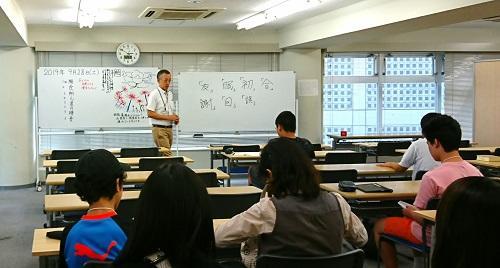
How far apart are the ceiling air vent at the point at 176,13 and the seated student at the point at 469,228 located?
6557 mm

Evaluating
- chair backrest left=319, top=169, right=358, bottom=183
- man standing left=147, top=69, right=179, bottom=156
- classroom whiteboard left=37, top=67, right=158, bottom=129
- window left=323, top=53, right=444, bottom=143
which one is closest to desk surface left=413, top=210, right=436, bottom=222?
chair backrest left=319, top=169, right=358, bottom=183

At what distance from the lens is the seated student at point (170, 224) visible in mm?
1523

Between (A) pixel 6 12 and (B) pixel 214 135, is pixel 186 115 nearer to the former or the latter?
(B) pixel 214 135

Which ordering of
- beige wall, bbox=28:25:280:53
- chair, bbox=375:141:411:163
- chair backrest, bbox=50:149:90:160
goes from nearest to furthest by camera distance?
chair backrest, bbox=50:149:90:160 → chair, bbox=375:141:411:163 → beige wall, bbox=28:25:280:53

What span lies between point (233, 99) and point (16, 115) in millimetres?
3417

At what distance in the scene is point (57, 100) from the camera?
28.7 feet

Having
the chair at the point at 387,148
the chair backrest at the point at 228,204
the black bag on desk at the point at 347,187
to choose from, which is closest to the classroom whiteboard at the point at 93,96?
the chair at the point at 387,148

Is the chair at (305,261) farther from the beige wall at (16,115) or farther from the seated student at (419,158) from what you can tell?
the beige wall at (16,115)

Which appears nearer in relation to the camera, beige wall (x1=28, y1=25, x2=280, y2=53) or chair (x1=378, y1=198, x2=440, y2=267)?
chair (x1=378, y1=198, x2=440, y2=267)

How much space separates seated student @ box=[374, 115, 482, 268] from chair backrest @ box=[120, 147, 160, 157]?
12.1ft

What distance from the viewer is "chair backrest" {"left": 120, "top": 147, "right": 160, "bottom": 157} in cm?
667

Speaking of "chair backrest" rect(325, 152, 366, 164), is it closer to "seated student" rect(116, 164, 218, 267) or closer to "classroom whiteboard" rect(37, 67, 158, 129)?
"classroom whiteboard" rect(37, 67, 158, 129)

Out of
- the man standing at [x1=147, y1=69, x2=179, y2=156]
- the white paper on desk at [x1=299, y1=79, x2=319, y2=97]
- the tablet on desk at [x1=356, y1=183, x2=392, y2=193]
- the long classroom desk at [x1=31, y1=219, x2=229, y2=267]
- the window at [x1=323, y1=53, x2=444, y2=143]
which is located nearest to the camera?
the long classroom desk at [x1=31, y1=219, x2=229, y2=267]

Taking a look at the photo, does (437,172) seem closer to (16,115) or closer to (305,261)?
(305,261)
